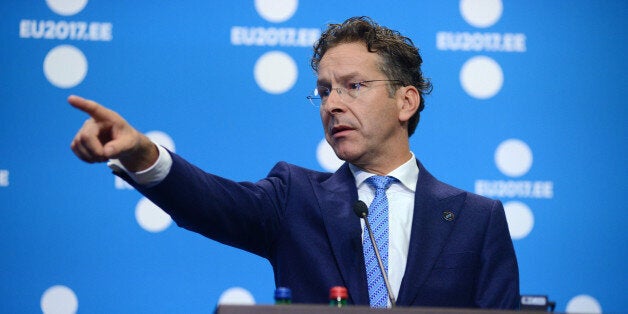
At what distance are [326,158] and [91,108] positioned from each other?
1553 mm

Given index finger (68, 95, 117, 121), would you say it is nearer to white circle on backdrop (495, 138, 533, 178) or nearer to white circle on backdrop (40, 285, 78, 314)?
white circle on backdrop (40, 285, 78, 314)

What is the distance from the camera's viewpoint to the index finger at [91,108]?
73.2 inches

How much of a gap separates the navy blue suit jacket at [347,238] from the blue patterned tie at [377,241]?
0.02 meters

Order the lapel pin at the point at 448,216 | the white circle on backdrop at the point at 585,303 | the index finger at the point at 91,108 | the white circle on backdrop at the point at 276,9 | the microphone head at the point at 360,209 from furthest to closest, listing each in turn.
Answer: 1. the white circle on backdrop at the point at 276,9
2. the white circle on backdrop at the point at 585,303
3. the lapel pin at the point at 448,216
4. the microphone head at the point at 360,209
5. the index finger at the point at 91,108

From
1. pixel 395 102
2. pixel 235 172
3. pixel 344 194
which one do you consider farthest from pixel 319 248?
pixel 235 172

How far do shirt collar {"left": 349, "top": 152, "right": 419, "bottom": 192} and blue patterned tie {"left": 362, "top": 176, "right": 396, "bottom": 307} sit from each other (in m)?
0.03

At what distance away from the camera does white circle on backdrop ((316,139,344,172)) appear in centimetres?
335

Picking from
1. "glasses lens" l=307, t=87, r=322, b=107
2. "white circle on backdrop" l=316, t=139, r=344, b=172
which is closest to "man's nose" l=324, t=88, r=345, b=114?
"glasses lens" l=307, t=87, r=322, b=107

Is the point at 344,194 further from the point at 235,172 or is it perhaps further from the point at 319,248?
the point at 235,172

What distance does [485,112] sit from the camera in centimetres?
346

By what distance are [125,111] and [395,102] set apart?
1.01 m

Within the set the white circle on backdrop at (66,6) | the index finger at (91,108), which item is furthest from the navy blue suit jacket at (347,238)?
→ the white circle on backdrop at (66,6)

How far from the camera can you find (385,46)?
2928 millimetres

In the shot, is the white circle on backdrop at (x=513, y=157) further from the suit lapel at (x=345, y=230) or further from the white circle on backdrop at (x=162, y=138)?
the white circle on backdrop at (x=162, y=138)
